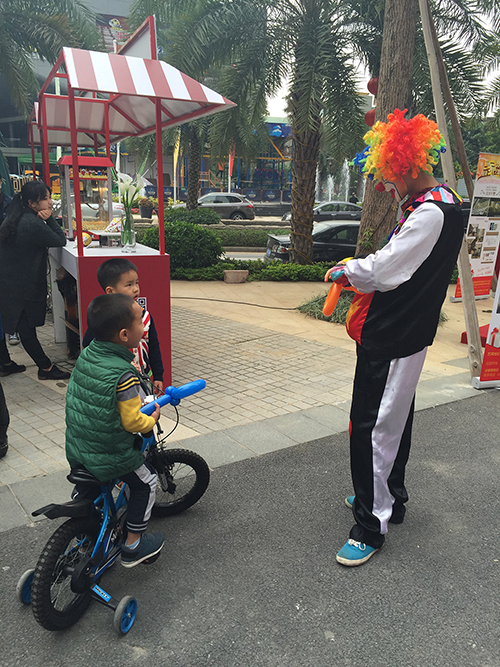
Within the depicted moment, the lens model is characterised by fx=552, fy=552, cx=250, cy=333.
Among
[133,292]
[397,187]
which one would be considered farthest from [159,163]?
[397,187]

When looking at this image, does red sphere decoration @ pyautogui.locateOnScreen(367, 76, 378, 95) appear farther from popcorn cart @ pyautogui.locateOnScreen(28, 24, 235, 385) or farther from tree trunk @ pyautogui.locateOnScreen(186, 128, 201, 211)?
tree trunk @ pyautogui.locateOnScreen(186, 128, 201, 211)

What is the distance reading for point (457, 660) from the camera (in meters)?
2.25

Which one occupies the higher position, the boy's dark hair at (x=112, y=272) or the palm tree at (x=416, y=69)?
the palm tree at (x=416, y=69)

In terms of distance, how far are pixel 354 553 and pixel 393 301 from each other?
1.31 metres

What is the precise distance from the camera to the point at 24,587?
2424mm

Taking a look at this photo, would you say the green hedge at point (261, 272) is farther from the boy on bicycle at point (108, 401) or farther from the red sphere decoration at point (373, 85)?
the boy on bicycle at point (108, 401)

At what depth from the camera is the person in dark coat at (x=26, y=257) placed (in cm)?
511

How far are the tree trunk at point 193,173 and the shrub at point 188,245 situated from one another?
27.4ft

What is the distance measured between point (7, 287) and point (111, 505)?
132 inches

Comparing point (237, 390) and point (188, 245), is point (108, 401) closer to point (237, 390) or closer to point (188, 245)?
point (237, 390)

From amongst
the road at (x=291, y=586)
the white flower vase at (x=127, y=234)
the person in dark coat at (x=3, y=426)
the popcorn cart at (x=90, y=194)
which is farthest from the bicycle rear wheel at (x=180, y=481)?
the popcorn cart at (x=90, y=194)

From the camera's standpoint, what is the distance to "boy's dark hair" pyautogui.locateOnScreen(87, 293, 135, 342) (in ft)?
7.68

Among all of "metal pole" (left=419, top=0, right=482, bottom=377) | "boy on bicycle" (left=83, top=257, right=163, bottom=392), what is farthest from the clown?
"metal pole" (left=419, top=0, right=482, bottom=377)

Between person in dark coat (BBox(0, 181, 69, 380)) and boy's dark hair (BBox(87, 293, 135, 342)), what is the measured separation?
3.15 metres
